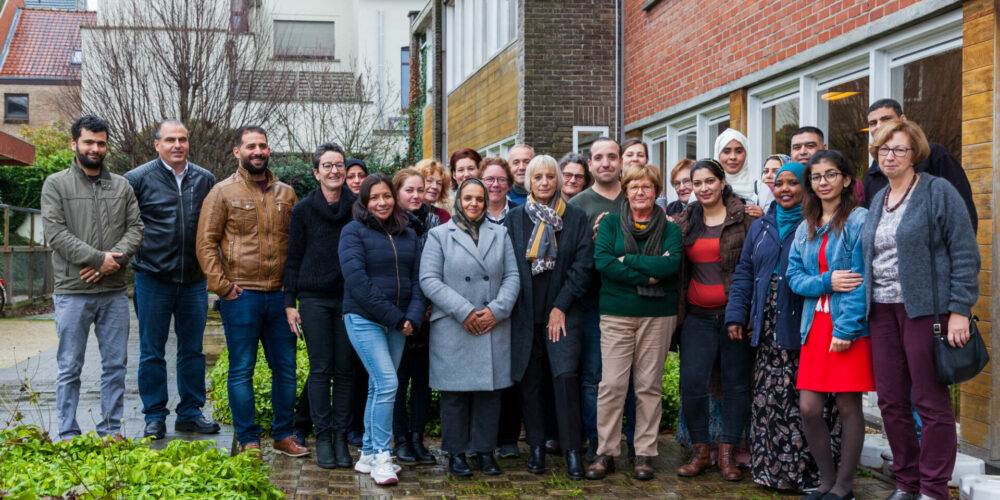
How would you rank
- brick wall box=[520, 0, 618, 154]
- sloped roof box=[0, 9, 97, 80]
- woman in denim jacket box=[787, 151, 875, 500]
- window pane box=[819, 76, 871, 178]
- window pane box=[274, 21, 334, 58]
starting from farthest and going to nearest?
sloped roof box=[0, 9, 97, 80] → window pane box=[274, 21, 334, 58] → brick wall box=[520, 0, 618, 154] → window pane box=[819, 76, 871, 178] → woman in denim jacket box=[787, 151, 875, 500]

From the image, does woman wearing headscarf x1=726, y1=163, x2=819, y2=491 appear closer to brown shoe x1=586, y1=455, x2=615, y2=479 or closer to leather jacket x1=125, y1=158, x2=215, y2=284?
brown shoe x1=586, y1=455, x2=615, y2=479

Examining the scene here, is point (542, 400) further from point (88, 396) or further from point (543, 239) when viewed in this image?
point (88, 396)

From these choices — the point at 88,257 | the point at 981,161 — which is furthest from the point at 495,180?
the point at 981,161

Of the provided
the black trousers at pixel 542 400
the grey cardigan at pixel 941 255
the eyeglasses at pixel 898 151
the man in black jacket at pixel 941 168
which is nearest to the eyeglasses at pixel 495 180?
the black trousers at pixel 542 400

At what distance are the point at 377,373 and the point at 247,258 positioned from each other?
119 cm

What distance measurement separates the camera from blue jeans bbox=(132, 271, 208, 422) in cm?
648

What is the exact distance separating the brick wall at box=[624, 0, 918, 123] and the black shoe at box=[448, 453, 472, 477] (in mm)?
4312

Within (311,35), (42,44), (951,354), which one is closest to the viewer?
(951,354)

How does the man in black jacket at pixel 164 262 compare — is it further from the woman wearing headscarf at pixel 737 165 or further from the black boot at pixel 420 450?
the woman wearing headscarf at pixel 737 165

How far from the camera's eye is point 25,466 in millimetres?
4840

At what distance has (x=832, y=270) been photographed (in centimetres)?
514

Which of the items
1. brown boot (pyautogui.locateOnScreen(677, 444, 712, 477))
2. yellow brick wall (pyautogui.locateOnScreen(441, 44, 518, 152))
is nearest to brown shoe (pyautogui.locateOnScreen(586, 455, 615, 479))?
brown boot (pyautogui.locateOnScreen(677, 444, 712, 477))

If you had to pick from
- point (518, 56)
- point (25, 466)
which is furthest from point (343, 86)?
point (25, 466)

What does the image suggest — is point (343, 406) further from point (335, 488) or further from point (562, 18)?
point (562, 18)
